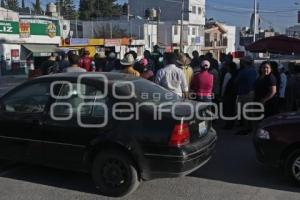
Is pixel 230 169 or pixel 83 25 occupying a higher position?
pixel 83 25

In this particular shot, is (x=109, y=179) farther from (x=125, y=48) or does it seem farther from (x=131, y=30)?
(x=131, y=30)

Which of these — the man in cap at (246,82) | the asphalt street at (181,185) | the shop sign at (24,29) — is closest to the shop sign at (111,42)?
the shop sign at (24,29)

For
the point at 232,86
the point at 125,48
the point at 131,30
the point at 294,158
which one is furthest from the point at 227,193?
the point at 131,30

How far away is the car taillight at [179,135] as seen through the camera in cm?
520

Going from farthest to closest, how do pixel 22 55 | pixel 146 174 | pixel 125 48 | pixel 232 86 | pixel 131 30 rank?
pixel 131 30 → pixel 125 48 → pixel 22 55 → pixel 232 86 → pixel 146 174

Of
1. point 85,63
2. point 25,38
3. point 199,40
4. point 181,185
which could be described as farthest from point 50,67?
point 199,40

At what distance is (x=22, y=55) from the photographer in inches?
1336

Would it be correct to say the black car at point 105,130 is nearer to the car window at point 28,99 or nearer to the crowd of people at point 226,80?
the car window at point 28,99

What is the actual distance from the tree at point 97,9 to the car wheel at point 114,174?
296 ft

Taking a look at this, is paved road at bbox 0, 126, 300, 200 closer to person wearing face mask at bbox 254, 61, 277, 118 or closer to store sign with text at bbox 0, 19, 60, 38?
person wearing face mask at bbox 254, 61, 277, 118

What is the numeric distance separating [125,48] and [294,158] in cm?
4265

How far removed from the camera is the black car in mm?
5262

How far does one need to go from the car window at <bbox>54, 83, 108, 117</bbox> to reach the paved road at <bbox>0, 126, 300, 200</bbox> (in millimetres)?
981

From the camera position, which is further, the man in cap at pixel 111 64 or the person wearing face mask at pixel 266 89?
the man in cap at pixel 111 64
